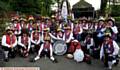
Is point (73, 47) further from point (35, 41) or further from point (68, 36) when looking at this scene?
point (35, 41)

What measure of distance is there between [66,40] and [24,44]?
5.71 ft

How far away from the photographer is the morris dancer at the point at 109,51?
1584 cm

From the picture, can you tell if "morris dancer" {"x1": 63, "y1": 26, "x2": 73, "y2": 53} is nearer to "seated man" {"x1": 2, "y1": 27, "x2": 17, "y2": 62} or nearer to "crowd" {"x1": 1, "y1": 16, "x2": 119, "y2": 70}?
"crowd" {"x1": 1, "y1": 16, "x2": 119, "y2": 70}

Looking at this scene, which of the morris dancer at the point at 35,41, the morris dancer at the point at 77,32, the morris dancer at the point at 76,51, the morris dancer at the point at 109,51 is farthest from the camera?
the morris dancer at the point at 77,32

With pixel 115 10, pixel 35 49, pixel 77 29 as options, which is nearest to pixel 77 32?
pixel 77 29

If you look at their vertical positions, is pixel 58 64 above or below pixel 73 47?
below

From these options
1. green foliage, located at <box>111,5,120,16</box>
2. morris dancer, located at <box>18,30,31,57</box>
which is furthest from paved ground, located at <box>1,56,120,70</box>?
green foliage, located at <box>111,5,120,16</box>

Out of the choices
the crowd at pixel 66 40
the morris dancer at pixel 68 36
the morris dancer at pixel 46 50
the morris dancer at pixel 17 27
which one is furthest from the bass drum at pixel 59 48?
the morris dancer at pixel 17 27

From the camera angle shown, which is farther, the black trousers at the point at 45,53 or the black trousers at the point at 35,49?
the black trousers at the point at 35,49

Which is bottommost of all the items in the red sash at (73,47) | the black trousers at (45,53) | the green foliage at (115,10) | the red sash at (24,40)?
the green foliage at (115,10)

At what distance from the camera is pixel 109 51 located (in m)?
15.9

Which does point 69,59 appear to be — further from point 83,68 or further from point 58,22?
point 58,22

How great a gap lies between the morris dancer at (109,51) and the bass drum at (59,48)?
6.52ft

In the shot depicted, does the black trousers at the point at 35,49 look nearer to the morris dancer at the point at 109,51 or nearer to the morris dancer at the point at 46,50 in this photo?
the morris dancer at the point at 46,50
